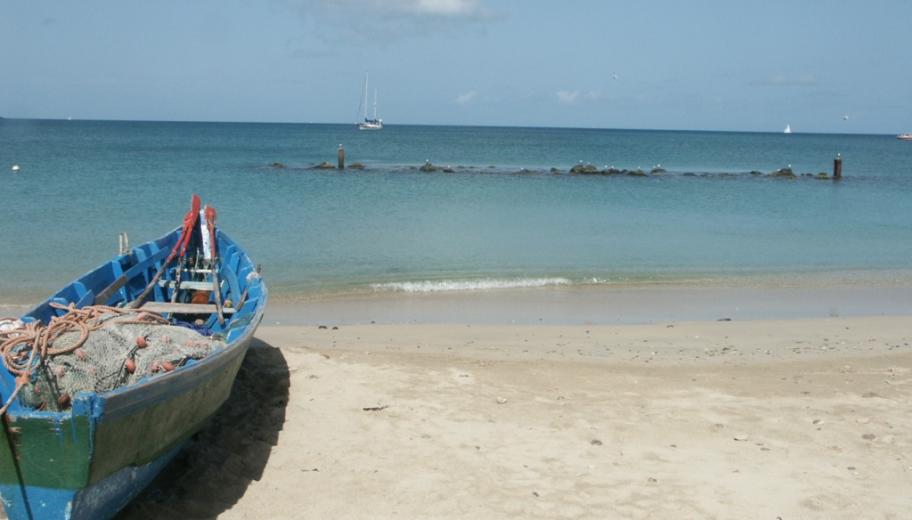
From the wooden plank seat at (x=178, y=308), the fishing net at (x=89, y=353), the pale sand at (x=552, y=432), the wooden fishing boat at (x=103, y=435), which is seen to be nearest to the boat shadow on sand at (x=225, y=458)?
the pale sand at (x=552, y=432)

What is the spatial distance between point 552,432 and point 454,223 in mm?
16535

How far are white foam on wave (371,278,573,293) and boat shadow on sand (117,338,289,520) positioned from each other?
19.6ft

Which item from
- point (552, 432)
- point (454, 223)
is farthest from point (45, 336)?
point (454, 223)

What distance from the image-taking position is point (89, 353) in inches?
243

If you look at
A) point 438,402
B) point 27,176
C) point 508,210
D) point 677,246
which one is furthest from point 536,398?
point 27,176

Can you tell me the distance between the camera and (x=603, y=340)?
1159 centimetres

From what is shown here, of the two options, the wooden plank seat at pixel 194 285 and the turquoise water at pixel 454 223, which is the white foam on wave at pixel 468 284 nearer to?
the turquoise water at pixel 454 223

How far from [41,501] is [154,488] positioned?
129 cm

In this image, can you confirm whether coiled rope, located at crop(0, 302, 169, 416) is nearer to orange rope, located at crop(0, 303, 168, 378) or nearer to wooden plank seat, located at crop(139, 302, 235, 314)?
orange rope, located at crop(0, 303, 168, 378)

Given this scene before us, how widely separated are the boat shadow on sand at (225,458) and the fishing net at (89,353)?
93cm

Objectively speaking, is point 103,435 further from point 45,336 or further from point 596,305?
point 596,305

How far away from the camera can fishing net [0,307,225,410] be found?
19.1 feet

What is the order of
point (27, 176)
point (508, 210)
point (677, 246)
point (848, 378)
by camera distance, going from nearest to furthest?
1. point (848, 378)
2. point (677, 246)
3. point (508, 210)
4. point (27, 176)

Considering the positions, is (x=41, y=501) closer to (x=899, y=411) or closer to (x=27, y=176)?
(x=899, y=411)
